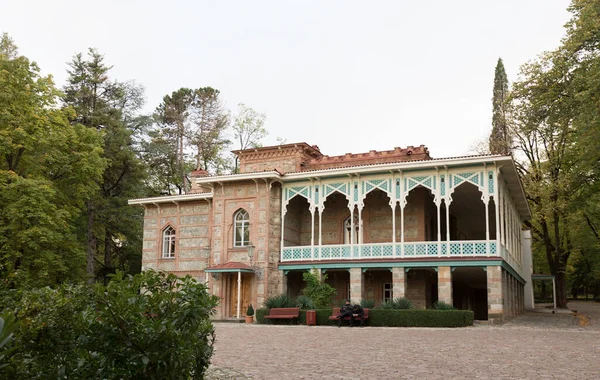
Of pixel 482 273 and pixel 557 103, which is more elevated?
pixel 557 103

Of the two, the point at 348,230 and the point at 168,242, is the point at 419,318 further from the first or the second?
the point at 168,242

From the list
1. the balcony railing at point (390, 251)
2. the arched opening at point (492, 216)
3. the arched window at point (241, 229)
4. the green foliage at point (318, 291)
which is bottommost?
the green foliage at point (318, 291)

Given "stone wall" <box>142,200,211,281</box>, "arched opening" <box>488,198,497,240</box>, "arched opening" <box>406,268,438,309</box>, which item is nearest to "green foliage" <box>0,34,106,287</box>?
"stone wall" <box>142,200,211,281</box>

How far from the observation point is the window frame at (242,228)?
27938mm

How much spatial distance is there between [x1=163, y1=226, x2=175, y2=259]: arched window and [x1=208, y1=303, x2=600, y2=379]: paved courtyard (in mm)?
15743

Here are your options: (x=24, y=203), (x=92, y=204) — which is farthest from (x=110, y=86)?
(x=24, y=203)

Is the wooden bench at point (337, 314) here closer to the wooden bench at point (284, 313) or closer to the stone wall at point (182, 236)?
the wooden bench at point (284, 313)

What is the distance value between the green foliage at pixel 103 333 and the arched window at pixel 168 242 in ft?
84.7

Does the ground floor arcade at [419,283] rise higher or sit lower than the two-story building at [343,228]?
lower

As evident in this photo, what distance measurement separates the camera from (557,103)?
2408 centimetres

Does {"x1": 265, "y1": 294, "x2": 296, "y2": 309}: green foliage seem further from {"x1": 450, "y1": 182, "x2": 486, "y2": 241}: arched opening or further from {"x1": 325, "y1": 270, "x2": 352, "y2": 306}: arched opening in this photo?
{"x1": 450, "y1": 182, "x2": 486, "y2": 241}: arched opening

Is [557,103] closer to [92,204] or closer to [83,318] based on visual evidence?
[83,318]

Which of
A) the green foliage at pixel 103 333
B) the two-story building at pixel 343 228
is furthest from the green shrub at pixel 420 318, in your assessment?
the green foliage at pixel 103 333

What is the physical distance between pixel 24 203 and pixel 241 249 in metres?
9.79
